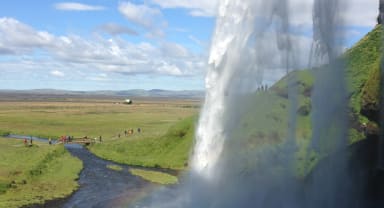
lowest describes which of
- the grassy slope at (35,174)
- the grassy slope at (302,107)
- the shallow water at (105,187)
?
the shallow water at (105,187)

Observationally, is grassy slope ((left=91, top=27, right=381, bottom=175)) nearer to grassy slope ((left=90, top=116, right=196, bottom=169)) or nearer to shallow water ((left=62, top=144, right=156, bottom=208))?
grassy slope ((left=90, top=116, right=196, bottom=169))

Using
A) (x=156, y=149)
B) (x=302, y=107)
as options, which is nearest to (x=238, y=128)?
(x=302, y=107)

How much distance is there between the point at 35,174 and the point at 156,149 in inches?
908

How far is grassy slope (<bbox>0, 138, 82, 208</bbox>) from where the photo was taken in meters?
40.8

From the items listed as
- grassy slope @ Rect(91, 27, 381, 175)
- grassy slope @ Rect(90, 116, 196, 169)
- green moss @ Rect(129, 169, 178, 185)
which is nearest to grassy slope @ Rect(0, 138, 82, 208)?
grassy slope @ Rect(90, 116, 196, 169)

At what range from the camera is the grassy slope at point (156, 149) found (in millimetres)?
62625

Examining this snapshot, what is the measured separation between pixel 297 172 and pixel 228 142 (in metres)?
5.51

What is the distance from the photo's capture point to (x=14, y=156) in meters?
63.2

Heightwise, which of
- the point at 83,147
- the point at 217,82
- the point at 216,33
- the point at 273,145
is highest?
the point at 216,33

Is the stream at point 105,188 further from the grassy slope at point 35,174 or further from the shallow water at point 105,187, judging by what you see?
the grassy slope at point 35,174

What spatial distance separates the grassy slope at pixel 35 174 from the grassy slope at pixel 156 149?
→ 6651 millimetres

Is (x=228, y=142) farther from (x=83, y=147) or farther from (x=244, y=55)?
(x=83, y=147)

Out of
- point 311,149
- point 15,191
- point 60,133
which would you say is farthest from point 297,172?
point 60,133

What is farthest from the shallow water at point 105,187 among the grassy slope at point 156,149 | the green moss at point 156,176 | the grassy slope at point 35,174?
the grassy slope at point 156,149
